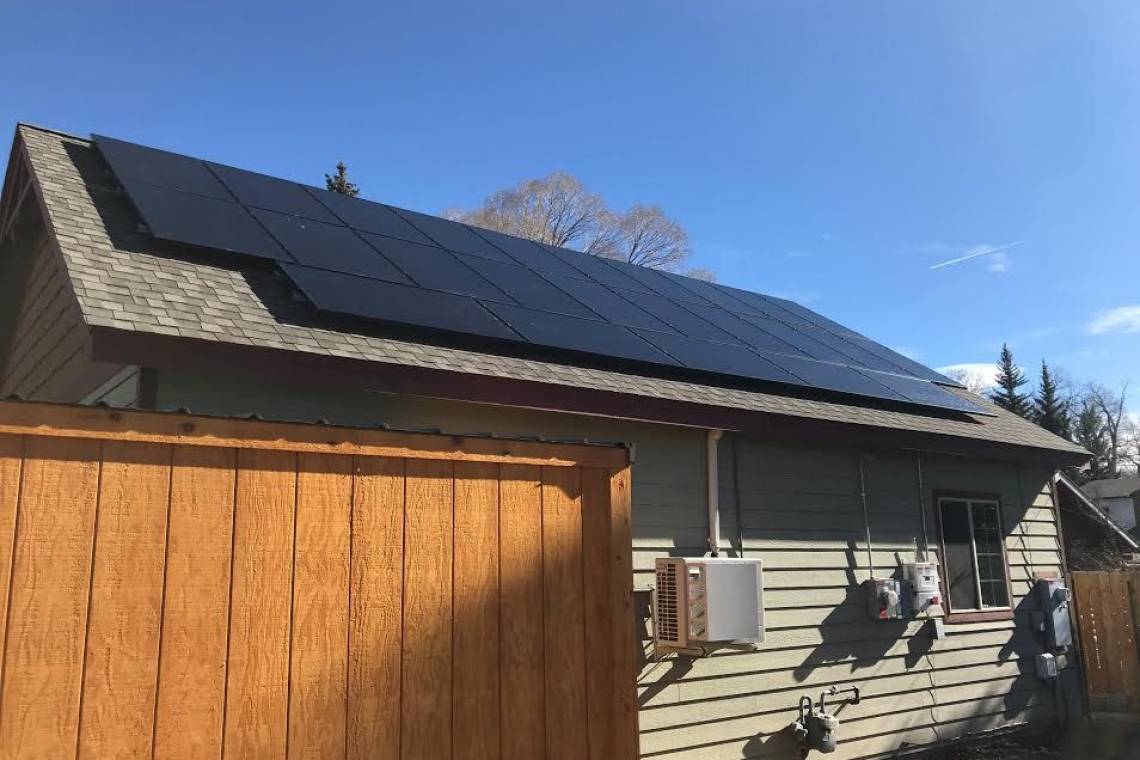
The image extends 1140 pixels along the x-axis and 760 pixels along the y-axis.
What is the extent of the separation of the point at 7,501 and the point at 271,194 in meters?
5.06

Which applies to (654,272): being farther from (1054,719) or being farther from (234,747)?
(234,747)

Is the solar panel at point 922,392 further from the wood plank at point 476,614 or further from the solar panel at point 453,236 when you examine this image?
the wood plank at point 476,614

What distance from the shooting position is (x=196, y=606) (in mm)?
2771

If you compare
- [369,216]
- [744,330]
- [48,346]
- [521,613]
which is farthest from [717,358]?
[48,346]

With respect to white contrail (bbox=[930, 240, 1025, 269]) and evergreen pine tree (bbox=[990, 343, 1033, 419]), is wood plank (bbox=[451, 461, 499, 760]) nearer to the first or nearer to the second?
white contrail (bbox=[930, 240, 1025, 269])

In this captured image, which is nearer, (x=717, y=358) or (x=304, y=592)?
(x=304, y=592)

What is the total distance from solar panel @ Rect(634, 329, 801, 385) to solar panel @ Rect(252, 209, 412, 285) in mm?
2164

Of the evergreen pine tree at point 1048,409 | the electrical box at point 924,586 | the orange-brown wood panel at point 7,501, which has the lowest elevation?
the electrical box at point 924,586

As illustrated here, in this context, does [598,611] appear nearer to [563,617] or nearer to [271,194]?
[563,617]

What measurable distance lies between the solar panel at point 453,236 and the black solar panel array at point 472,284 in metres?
0.03

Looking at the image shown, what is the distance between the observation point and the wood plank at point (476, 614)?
3223 mm

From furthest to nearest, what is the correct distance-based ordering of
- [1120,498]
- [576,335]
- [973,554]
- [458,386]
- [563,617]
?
[1120,498], [973,554], [576,335], [458,386], [563,617]

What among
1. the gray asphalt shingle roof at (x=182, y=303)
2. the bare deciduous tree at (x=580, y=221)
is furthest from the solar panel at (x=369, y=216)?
the bare deciduous tree at (x=580, y=221)

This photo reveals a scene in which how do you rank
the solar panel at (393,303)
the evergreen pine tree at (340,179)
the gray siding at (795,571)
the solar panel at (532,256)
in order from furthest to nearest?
the evergreen pine tree at (340,179) < the solar panel at (532,256) < the gray siding at (795,571) < the solar panel at (393,303)
